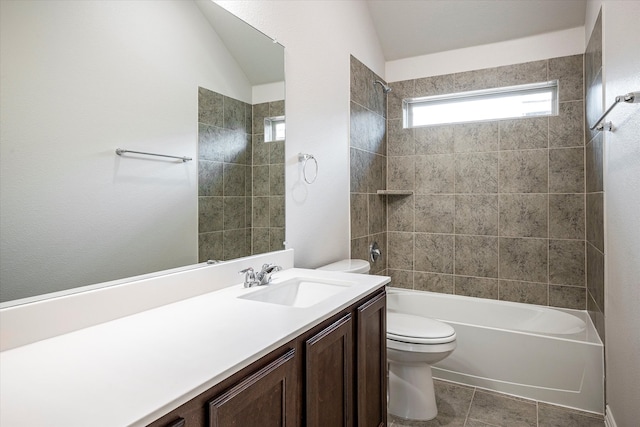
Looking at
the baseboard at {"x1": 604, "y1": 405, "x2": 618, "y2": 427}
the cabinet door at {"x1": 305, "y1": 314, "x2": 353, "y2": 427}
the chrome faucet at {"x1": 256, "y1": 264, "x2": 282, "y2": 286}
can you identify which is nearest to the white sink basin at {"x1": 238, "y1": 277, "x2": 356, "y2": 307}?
the chrome faucet at {"x1": 256, "y1": 264, "x2": 282, "y2": 286}

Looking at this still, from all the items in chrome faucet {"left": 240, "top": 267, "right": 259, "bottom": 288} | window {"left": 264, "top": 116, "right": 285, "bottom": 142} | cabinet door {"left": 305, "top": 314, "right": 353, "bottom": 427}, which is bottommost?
cabinet door {"left": 305, "top": 314, "right": 353, "bottom": 427}

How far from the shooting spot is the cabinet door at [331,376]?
46.2 inches

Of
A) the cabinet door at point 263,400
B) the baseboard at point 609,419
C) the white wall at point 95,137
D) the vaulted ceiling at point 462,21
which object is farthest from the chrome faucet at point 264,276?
the vaulted ceiling at point 462,21

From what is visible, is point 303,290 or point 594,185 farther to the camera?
point 594,185

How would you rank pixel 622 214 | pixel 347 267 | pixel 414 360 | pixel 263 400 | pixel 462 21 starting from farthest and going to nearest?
pixel 462 21 < pixel 347 267 < pixel 414 360 < pixel 622 214 < pixel 263 400

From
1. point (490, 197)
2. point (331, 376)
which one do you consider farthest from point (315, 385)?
point (490, 197)

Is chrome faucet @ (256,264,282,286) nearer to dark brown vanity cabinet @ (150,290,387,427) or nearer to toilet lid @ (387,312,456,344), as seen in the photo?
dark brown vanity cabinet @ (150,290,387,427)

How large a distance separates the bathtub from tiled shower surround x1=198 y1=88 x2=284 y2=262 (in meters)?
1.59

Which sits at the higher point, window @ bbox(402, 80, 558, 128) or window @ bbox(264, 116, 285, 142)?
window @ bbox(402, 80, 558, 128)

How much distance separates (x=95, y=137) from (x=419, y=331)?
1841mm

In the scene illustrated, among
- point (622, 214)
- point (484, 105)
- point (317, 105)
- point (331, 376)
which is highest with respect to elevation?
point (484, 105)

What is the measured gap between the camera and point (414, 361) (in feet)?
6.95

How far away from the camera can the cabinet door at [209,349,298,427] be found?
0.83m

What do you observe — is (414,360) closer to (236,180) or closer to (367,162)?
(236,180)
